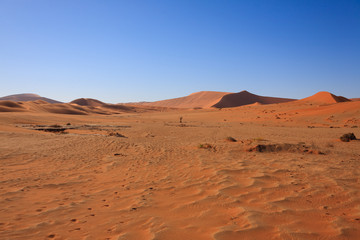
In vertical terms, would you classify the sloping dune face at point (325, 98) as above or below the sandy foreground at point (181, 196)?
above

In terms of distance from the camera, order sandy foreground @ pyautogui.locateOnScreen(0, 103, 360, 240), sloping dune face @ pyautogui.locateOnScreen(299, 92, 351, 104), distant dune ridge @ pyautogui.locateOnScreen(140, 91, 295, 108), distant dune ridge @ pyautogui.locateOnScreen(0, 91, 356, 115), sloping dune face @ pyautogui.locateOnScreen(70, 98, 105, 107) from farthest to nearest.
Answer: distant dune ridge @ pyautogui.locateOnScreen(140, 91, 295, 108), sloping dune face @ pyautogui.locateOnScreen(70, 98, 105, 107), distant dune ridge @ pyautogui.locateOnScreen(0, 91, 356, 115), sloping dune face @ pyautogui.locateOnScreen(299, 92, 351, 104), sandy foreground @ pyautogui.locateOnScreen(0, 103, 360, 240)

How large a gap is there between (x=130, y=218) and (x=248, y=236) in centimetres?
151

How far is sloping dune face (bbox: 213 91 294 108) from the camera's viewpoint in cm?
7887

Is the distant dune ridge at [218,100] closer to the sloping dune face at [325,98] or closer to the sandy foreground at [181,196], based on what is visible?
the sloping dune face at [325,98]

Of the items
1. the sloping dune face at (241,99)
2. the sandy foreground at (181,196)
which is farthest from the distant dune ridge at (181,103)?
the sandy foreground at (181,196)

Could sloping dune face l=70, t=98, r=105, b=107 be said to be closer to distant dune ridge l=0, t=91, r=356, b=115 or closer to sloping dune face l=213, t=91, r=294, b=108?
distant dune ridge l=0, t=91, r=356, b=115

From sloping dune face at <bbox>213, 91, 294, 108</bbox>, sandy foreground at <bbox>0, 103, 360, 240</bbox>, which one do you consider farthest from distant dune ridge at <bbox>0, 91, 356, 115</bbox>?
sandy foreground at <bbox>0, 103, 360, 240</bbox>

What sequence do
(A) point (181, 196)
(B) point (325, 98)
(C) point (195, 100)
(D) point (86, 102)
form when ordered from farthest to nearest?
(C) point (195, 100) < (D) point (86, 102) < (B) point (325, 98) < (A) point (181, 196)

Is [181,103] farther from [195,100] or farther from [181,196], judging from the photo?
[181,196]

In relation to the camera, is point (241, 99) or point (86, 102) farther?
point (241, 99)

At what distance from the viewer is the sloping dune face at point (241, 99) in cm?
7887

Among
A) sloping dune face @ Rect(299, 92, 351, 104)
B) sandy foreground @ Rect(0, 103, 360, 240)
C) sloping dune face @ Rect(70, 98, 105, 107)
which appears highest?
sloping dune face @ Rect(70, 98, 105, 107)

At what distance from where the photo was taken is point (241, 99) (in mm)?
85812

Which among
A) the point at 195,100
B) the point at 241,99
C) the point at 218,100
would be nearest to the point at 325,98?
the point at 218,100
